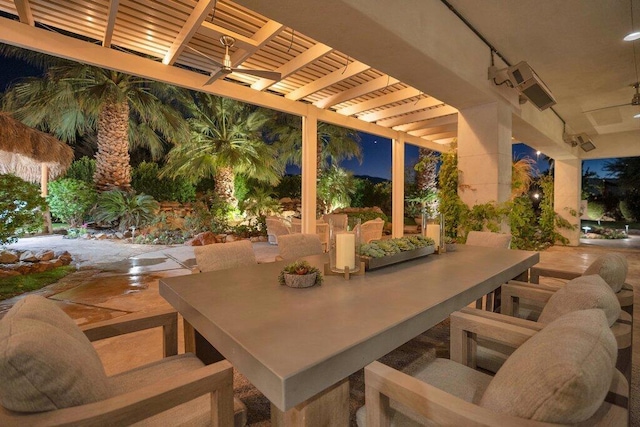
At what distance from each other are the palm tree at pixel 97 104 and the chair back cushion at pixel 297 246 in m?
6.56

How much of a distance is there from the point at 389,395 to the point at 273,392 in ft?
1.17

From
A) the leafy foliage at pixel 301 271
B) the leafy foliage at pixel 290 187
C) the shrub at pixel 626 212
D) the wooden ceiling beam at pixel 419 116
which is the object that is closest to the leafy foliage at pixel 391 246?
the leafy foliage at pixel 301 271

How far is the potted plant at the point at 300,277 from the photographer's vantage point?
1.43m

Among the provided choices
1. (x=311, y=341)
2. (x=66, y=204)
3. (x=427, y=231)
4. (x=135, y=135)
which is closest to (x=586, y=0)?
(x=427, y=231)

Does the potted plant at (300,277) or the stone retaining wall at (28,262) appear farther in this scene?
the stone retaining wall at (28,262)

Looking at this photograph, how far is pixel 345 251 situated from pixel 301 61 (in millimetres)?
3309

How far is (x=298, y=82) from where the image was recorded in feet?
16.6

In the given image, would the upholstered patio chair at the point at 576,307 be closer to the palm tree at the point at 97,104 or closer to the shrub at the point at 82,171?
the palm tree at the point at 97,104

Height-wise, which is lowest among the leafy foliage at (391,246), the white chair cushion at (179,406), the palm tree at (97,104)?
the white chair cushion at (179,406)

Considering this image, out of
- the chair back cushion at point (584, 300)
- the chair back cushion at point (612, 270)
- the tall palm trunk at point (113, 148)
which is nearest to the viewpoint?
the chair back cushion at point (584, 300)

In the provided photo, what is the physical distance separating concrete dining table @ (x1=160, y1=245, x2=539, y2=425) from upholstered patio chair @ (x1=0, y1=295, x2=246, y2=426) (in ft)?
0.48

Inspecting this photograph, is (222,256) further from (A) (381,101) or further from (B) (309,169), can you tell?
(A) (381,101)

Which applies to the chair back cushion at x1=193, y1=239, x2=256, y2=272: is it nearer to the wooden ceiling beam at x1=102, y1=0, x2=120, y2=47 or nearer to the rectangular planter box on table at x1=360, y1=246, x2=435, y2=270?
the rectangular planter box on table at x1=360, y1=246, x2=435, y2=270

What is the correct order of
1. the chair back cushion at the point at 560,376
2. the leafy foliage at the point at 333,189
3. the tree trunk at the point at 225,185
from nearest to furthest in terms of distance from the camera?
the chair back cushion at the point at 560,376 < the tree trunk at the point at 225,185 < the leafy foliage at the point at 333,189
